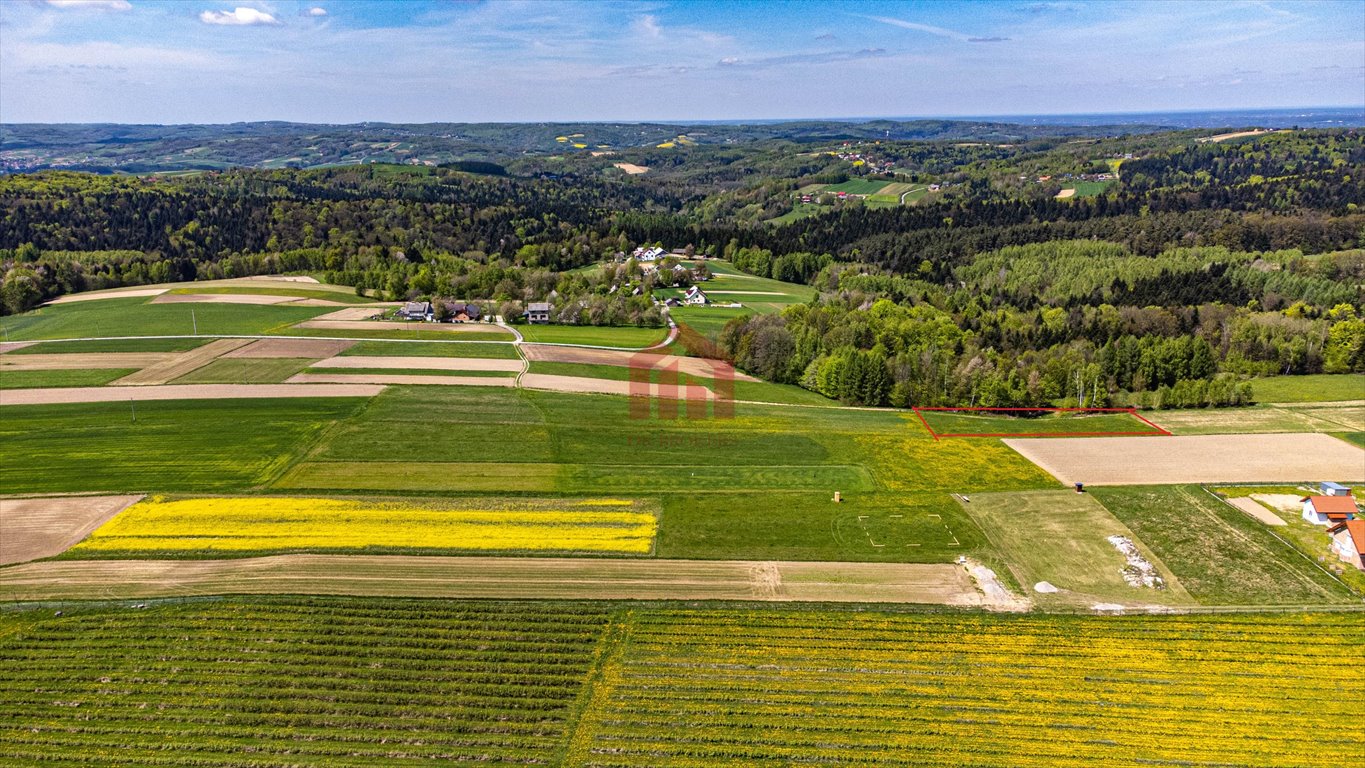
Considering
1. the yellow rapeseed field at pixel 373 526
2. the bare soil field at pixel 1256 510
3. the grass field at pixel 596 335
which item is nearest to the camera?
the yellow rapeseed field at pixel 373 526

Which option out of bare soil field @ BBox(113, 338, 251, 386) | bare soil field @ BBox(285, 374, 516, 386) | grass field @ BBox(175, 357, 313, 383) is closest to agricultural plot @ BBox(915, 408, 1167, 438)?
bare soil field @ BBox(285, 374, 516, 386)

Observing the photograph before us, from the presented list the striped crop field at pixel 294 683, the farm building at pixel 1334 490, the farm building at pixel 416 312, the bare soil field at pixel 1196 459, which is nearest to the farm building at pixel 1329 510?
the farm building at pixel 1334 490

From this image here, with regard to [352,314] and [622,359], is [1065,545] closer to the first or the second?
[622,359]

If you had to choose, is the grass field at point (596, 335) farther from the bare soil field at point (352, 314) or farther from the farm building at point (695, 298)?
the bare soil field at point (352, 314)

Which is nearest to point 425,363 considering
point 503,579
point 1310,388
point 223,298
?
point 503,579

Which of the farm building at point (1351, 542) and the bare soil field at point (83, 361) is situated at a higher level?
A: the bare soil field at point (83, 361)

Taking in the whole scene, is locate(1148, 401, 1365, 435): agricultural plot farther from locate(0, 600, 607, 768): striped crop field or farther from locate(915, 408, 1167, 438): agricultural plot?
locate(0, 600, 607, 768): striped crop field

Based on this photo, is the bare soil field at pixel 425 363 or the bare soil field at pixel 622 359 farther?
the bare soil field at pixel 622 359
